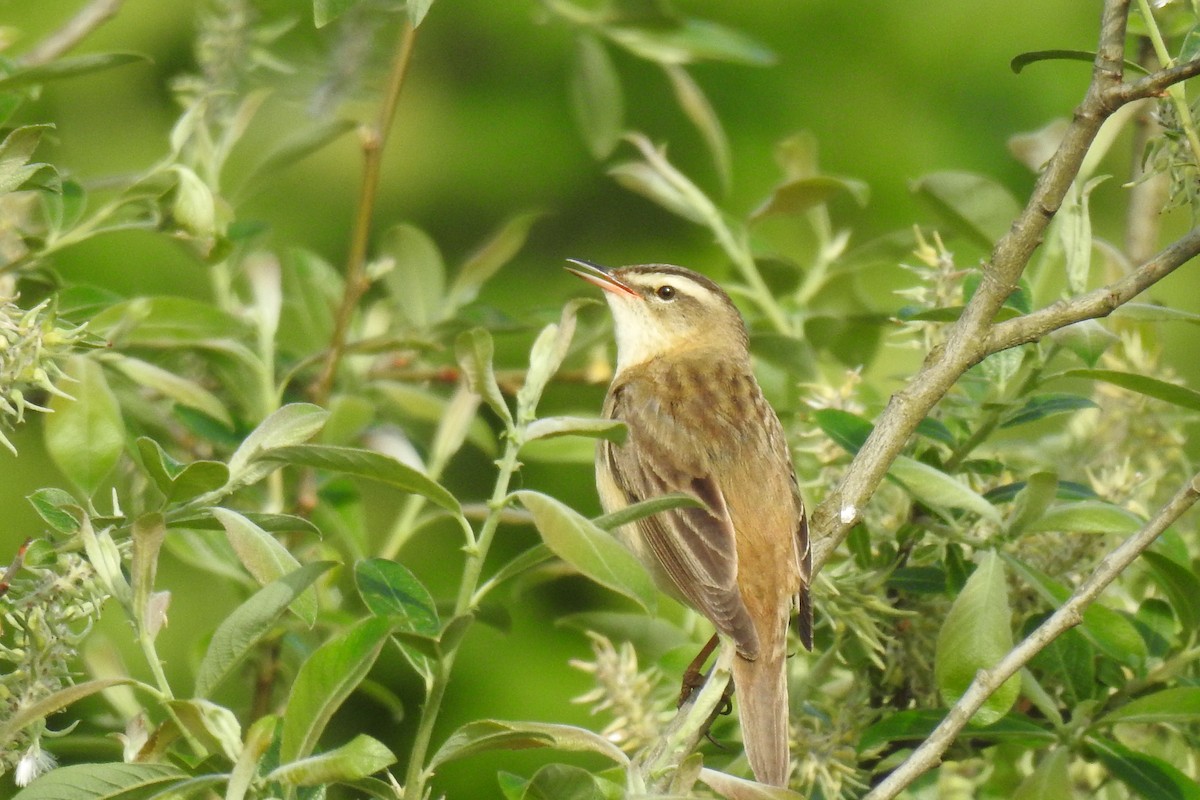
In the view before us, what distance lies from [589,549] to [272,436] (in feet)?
1.56

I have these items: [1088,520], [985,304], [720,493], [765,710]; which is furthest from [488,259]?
[1088,520]

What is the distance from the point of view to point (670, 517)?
123 inches

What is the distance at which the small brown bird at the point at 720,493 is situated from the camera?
2637 millimetres

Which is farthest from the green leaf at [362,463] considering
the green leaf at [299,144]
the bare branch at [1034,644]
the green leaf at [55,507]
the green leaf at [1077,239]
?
the green leaf at [299,144]

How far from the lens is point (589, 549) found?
1.65 metres

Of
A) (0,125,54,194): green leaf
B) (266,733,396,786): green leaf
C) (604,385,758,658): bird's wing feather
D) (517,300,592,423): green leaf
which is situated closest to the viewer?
(266,733,396,786): green leaf

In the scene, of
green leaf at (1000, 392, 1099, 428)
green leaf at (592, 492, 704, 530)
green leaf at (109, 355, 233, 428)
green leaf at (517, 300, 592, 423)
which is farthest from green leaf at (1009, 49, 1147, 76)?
green leaf at (109, 355, 233, 428)

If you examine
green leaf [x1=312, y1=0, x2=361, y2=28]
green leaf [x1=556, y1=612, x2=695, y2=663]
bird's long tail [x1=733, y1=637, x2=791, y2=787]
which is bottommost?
green leaf [x1=556, y1=612, x2=695, y2=663]

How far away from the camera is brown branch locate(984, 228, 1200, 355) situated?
194 cm

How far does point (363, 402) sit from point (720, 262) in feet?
9.31

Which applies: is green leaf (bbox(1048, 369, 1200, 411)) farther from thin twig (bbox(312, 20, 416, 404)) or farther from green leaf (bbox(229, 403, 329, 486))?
thin twig (bbox(312, 20, 416, 404))

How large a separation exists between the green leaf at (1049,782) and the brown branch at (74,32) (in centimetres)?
234

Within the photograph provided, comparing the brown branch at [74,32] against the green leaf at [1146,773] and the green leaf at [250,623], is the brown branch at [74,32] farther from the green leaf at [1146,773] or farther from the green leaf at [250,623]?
the green leaf at [1146,773]

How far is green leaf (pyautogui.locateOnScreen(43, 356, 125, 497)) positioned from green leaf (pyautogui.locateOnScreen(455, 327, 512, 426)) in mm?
571
